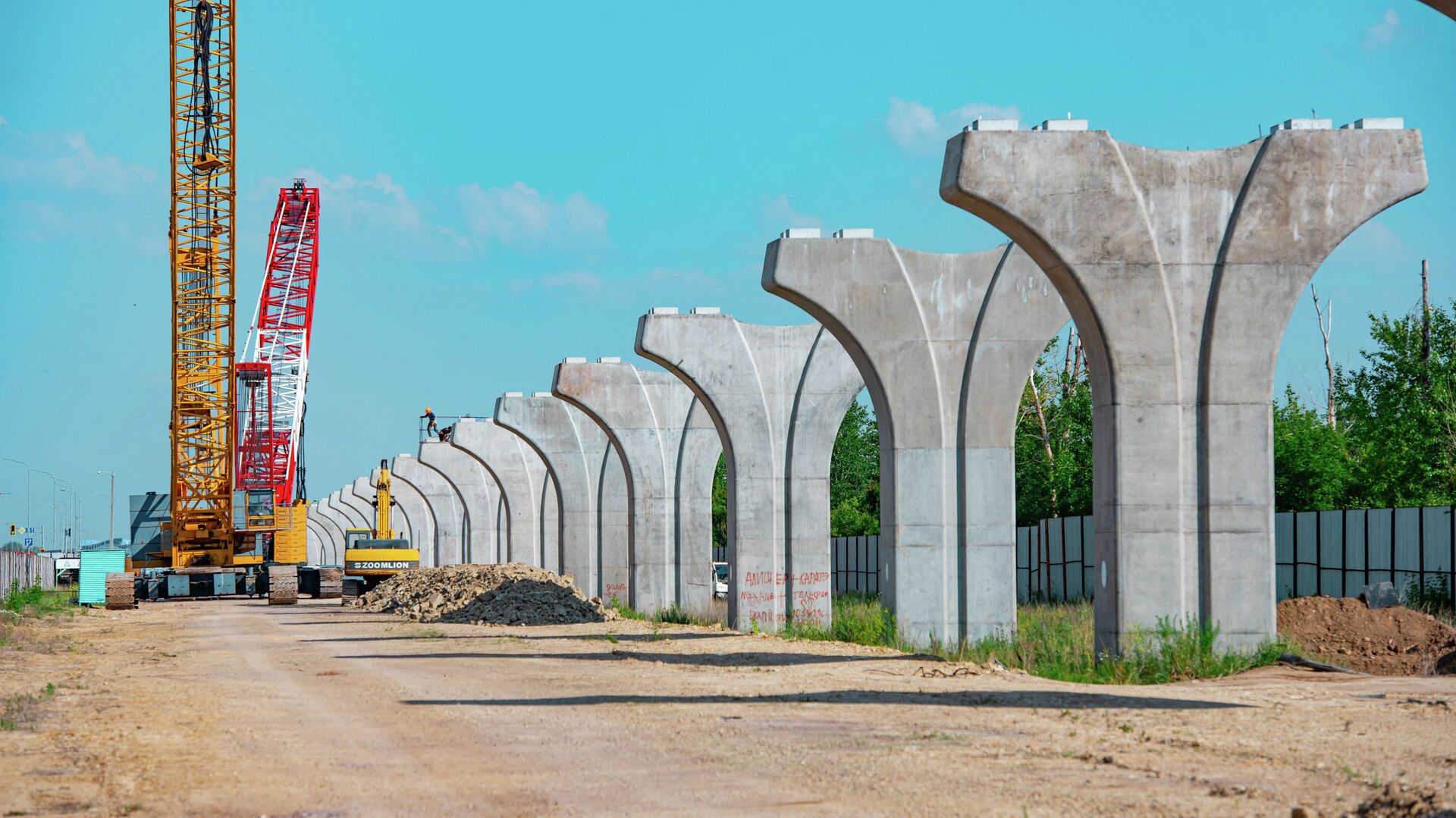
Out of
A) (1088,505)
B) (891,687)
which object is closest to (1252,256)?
(891,687)

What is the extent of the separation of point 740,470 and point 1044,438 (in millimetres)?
23327

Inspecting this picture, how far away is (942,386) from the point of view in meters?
20.9

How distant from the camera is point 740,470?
2733 centimetres

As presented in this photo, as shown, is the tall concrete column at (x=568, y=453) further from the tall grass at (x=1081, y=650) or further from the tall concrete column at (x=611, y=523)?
the tall grass at (x=1081, y=650)

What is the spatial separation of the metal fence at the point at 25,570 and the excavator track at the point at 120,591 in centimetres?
239

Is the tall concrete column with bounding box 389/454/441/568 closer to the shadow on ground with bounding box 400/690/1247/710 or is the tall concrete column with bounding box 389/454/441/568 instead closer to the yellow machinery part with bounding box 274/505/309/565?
the yellow machinery part with bounding box 274/505/309/565

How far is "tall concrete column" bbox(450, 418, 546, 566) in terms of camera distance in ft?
155

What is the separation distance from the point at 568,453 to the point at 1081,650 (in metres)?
24.2

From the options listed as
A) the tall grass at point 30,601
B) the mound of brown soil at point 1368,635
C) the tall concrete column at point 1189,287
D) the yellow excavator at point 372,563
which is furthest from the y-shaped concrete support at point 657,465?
the tall concrete column at point 1189,287

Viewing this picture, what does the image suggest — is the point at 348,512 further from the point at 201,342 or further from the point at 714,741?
the point at 714,741

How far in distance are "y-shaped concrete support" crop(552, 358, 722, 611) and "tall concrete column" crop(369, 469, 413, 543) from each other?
31390 mm

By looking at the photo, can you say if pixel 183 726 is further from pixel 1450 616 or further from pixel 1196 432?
pixel 1450 616

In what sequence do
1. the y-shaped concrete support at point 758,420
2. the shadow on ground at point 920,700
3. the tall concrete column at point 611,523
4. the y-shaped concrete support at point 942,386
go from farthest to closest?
1. the tall concrete column at point 611,523
2. the y-shaped concrete support at point 758,420
3. the y-shaped concrete support at point 942,386
4. the shadow on ground at point 920,700

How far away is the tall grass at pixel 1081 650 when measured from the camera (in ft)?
47.4
